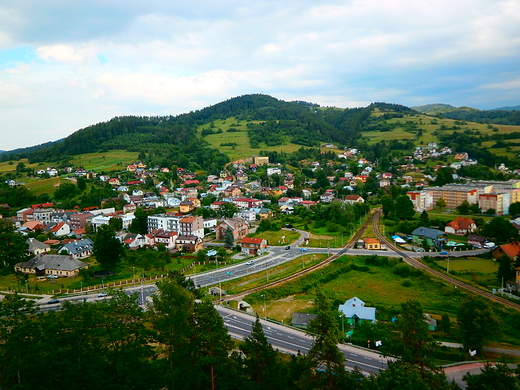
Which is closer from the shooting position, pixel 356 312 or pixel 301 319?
pixel 301 319

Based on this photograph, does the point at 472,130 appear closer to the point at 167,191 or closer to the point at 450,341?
the point at 167,191

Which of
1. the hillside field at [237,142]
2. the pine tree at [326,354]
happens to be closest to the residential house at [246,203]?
the hillside field at [237,142]

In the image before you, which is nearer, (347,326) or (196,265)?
(347,326)

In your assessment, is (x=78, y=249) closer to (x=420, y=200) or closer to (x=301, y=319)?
(x=301, y=319)

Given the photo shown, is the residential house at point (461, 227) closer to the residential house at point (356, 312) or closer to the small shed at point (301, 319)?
the residential house at point (356, 312)

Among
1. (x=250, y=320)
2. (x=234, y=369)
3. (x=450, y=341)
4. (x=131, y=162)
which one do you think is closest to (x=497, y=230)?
(x=450, y=341)

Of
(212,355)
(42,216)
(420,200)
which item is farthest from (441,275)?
(42,216)

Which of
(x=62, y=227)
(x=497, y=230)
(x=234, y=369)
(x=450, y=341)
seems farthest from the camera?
(x=62, y=227)
